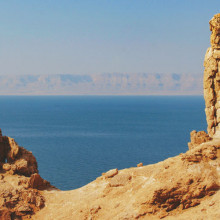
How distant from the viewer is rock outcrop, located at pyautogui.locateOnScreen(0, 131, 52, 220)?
23797 millimetres

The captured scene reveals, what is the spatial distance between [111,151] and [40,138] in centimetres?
3057

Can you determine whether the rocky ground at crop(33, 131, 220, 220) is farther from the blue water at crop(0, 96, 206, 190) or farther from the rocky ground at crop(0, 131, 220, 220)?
the blue water at crop(0, 96, 206, 190)

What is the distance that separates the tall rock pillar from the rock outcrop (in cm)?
1341

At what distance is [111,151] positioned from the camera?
95.9m

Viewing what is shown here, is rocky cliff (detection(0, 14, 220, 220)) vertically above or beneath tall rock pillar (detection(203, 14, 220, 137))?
beneath

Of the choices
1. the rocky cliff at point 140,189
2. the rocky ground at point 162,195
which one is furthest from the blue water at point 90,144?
the rocky ground at point 162,195

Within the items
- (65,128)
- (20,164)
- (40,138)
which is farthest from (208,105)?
(65,128)

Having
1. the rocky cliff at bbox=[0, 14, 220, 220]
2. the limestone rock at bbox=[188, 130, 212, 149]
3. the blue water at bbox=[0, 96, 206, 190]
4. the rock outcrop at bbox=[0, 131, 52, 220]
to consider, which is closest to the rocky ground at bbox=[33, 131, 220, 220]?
the rocky cliff at bbox=[0, 14, 220, 220]

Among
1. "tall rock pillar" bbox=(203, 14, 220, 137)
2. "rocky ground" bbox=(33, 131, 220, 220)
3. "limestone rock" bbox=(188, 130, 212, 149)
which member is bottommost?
"rocky ground" bbox=(33, 131, 220, 220)

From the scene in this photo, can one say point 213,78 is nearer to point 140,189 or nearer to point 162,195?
point 140,189

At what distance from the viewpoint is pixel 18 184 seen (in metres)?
25.5

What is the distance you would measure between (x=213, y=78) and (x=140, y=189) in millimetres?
10270

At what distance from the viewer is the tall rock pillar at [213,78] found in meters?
25.6

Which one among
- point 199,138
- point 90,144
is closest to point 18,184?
point 199,138
